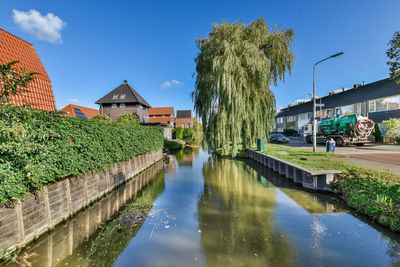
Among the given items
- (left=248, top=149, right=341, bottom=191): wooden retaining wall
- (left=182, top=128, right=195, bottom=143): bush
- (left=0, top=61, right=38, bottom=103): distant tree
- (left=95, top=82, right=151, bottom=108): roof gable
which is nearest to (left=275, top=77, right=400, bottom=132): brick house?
(left=248, top=149, right=341, bottom=191): wooden retaining wall

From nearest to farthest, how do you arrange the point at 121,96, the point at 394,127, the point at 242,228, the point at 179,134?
the point at 242,228 → the point at 394,127 → the point at 121,96 → the point at 179,134

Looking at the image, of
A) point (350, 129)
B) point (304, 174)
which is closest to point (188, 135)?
point (350, 129)

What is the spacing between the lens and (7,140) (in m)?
3.85

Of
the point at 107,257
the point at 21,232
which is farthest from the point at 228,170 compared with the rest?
the point at 21,232

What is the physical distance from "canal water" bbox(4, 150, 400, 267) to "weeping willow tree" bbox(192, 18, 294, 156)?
7.94 m

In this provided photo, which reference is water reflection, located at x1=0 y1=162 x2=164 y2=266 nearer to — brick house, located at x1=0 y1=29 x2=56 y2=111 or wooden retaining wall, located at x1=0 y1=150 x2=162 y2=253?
wooden retaining wall, located at x1=0 y1=150 x2=162 y2=253

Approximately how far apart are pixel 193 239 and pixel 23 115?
5.33 metres

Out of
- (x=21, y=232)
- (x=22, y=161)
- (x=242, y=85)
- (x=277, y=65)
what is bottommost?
(x=21, y=232)

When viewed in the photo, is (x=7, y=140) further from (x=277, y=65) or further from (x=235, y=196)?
(x=277, y=65)

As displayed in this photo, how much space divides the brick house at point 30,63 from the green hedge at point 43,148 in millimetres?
3235

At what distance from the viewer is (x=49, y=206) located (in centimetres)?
518

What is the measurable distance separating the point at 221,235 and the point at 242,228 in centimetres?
73

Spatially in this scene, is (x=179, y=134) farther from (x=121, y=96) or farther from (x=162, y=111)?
(x=162, y=111)

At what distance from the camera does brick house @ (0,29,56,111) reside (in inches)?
341
